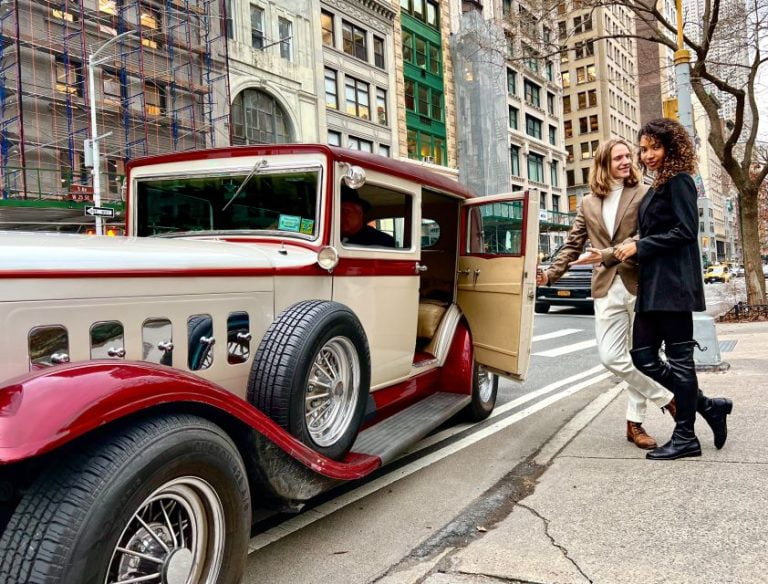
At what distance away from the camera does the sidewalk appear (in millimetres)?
2449

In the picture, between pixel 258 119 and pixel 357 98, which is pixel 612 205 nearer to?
pixel 258 119

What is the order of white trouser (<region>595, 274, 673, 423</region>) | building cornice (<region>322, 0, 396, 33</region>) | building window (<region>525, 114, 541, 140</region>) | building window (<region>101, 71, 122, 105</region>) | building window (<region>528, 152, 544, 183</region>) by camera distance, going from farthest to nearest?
building window (<region>528, 152, 544, 183</region>) → building window (<region>525, 114, 541, 140</region>) → building cornice (<region>322, 0, 396, 33</region>) → building window (<region>101, 71, 122, 105</region>) → white trouser (<region>595, 274, 673, 423</region>)

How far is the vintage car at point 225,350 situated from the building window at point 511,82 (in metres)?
42.2

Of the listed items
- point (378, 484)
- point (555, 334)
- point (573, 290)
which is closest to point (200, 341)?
point (378, 484)

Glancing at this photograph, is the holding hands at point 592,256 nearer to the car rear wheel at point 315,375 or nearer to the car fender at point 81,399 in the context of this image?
the car rear wheel at point 315,375

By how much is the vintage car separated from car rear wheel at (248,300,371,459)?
A: 0.03 feet

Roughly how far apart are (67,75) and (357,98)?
14.9 meters

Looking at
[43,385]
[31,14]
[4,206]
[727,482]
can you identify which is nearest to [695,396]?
[727,482]

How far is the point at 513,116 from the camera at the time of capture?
44688 mm

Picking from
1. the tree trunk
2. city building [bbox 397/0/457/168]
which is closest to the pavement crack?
the tree trunk

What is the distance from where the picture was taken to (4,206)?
18.5 meters

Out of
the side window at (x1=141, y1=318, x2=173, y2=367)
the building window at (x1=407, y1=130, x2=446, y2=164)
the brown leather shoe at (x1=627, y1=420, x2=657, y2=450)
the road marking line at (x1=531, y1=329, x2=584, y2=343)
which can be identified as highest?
the building window at (x1=407, y1=130, x2=446, y2=164)

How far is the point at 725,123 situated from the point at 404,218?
1366 centimetres

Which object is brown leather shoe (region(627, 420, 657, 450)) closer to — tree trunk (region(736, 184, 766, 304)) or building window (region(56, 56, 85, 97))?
tree trunk (region(736, 184, 766, 304))
